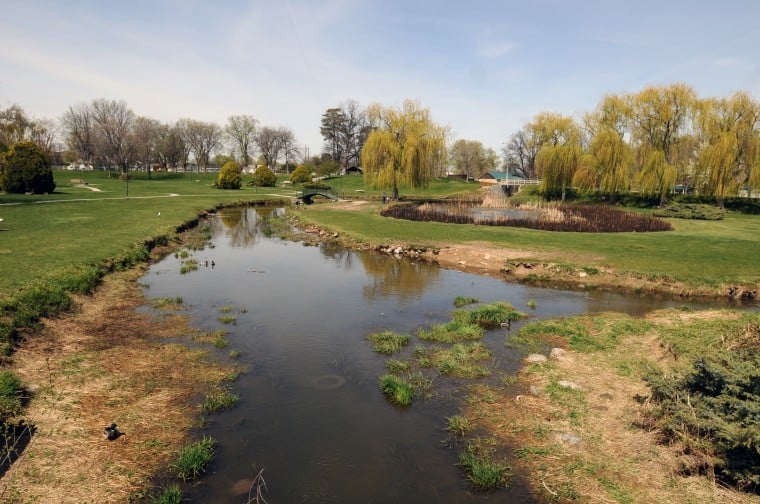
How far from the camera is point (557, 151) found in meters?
51.6

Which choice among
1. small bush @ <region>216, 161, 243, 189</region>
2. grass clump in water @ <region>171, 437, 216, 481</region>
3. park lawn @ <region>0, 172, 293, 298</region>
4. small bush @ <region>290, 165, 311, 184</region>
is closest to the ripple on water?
grass clump in water @ <region>171, 437, 216, 481</region>

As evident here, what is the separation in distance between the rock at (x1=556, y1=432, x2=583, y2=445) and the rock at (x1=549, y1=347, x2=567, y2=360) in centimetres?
309

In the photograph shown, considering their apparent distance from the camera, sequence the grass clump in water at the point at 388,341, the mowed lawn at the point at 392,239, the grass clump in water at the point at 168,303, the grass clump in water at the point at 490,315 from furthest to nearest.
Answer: the mowed lawn at the point at 392,239 → the grass clump in water at the point at 168,303 → the grass clump in water at the point at 490,315 → the grass clump in water at the point at 388,341

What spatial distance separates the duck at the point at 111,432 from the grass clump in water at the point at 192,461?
3.69 feet

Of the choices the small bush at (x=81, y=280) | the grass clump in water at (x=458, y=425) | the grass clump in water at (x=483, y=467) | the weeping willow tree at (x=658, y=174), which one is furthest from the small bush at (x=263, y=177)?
the grass clump in water at (x=483, y=467)

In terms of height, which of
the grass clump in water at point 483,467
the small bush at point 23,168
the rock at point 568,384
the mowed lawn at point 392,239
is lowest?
the grass clump in water at point 483,467

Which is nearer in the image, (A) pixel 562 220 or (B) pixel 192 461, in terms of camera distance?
(B) pixel 192 461

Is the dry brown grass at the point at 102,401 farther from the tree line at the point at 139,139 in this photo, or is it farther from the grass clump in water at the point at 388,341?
the tree line at the point at 139,139

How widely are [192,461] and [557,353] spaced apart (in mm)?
8053

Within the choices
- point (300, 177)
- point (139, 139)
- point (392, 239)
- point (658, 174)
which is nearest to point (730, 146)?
point (658, 174)

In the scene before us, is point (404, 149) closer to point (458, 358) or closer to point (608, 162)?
point (608, 162)

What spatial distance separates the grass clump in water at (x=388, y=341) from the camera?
1042 centimetres

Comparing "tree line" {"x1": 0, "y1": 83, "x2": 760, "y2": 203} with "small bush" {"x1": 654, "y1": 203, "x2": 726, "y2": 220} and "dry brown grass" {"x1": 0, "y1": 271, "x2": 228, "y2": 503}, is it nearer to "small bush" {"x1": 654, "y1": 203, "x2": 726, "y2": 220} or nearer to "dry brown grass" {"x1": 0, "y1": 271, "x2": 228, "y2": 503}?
"small bush" {"x1": 654, "y1": 203, "x2": 726, "y2": 220}

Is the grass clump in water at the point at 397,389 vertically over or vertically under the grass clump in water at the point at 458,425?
over
